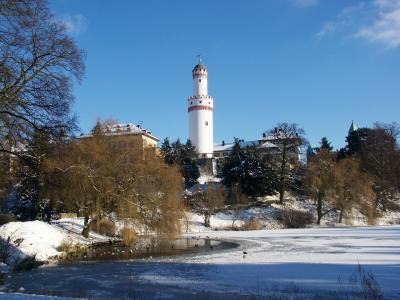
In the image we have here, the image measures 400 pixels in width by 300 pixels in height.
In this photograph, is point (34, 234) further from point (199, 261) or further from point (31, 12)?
point (31, 12)

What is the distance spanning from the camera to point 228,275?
14.5m

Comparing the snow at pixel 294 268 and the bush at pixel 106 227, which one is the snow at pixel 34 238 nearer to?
the bush at pixel 106 227

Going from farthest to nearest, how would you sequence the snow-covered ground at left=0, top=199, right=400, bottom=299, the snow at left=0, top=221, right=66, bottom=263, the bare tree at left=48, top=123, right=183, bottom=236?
the bare tree at left=48, top=123, right=183, bottom=236 < the snow at left=0, top=221, right=66, bottom=263 < the snow-covered ground at left=0, top=199, right=400, bottom=299

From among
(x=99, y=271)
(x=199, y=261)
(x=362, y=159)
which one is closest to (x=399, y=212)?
(x=362, y=159)

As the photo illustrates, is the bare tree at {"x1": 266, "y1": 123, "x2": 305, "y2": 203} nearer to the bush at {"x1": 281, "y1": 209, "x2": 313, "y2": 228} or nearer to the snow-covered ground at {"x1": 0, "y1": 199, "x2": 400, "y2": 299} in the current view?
the bush at {"x1": 281, "y1": 209, "x2": 313, "y2": 228}

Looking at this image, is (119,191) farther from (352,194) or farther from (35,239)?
(352,194)

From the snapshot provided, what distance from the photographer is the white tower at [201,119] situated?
86.2 metres

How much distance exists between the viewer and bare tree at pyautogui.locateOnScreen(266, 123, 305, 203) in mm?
50156

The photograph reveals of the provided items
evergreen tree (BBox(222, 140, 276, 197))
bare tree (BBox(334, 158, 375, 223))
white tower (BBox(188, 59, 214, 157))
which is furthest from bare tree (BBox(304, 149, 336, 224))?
white tower (BBox(188, 59, 214, 157))

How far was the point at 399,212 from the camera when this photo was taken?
51.5m

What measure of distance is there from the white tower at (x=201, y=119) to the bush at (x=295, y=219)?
41075mm

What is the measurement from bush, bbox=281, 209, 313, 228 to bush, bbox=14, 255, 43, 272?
1153 inches

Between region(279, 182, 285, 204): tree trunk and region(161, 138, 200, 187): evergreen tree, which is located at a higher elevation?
region(161, 138, 200, 187): evergreen tree

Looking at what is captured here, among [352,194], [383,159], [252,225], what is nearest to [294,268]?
[252,225]
